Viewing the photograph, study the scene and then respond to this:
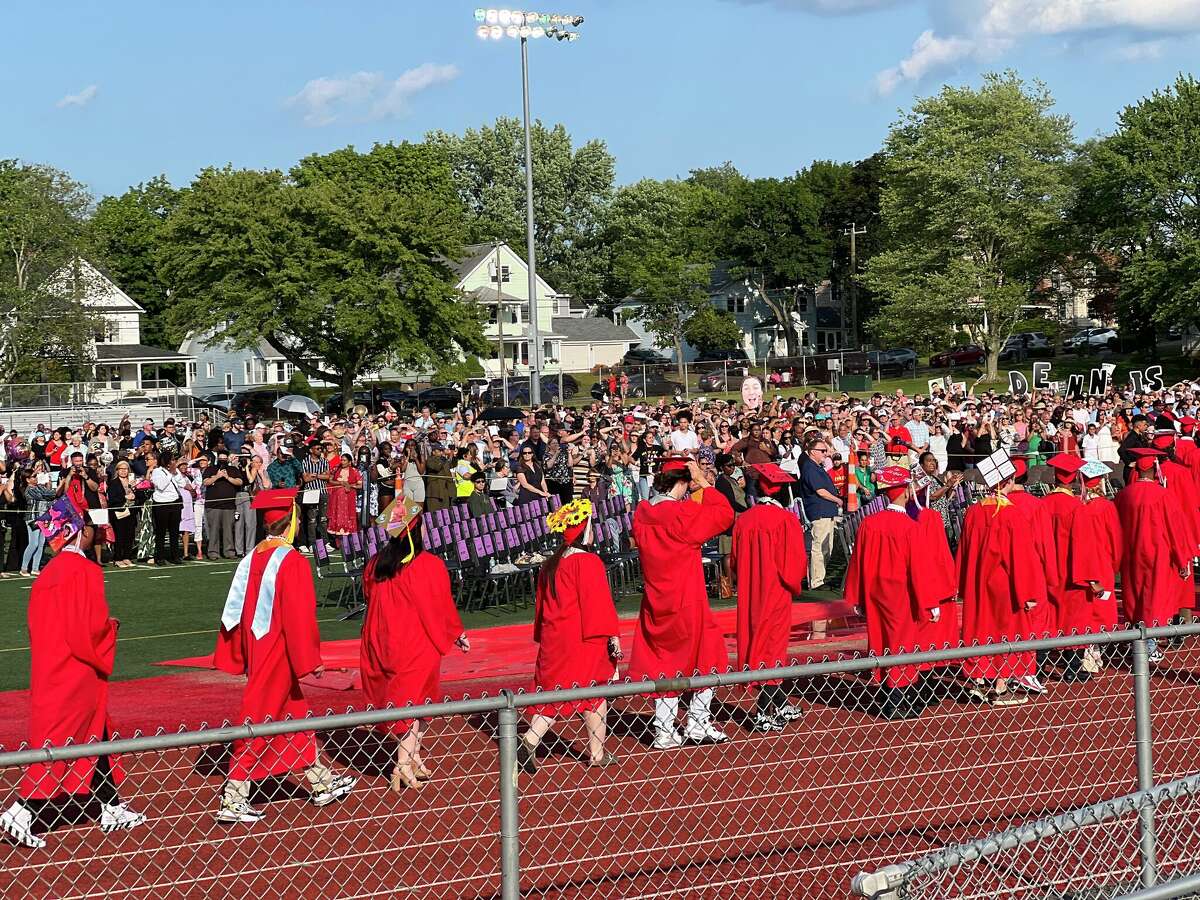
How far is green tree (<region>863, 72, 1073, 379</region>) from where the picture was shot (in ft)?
208

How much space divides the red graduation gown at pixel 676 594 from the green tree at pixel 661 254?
232 feet

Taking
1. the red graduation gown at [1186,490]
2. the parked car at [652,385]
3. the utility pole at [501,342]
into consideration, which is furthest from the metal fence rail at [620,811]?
the parked car at [652,385]

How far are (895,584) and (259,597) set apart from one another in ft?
15.4

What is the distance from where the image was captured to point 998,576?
35.8 feet

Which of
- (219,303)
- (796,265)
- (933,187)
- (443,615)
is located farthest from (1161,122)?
(443,615)

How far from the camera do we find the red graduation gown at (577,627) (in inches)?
348

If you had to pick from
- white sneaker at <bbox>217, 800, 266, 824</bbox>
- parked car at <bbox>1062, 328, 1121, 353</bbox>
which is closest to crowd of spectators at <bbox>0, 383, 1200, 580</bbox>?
white sneaker at <bbox>217, 800, 266, 824</bbox>

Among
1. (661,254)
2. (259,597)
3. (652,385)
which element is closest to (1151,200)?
(652,385)

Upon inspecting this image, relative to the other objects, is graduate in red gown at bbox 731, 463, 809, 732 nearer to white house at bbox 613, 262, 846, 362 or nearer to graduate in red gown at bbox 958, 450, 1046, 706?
graduate in red gown at bbox 958, 450, 1046, 706

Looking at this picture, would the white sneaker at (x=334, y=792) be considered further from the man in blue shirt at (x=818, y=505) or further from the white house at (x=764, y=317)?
the white house at (x=764, y=317)

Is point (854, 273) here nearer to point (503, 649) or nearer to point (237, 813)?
point (503, 649)

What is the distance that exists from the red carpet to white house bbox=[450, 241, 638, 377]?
63794 mm

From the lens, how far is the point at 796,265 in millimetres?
86875

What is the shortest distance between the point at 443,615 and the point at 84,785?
7.13 ft
